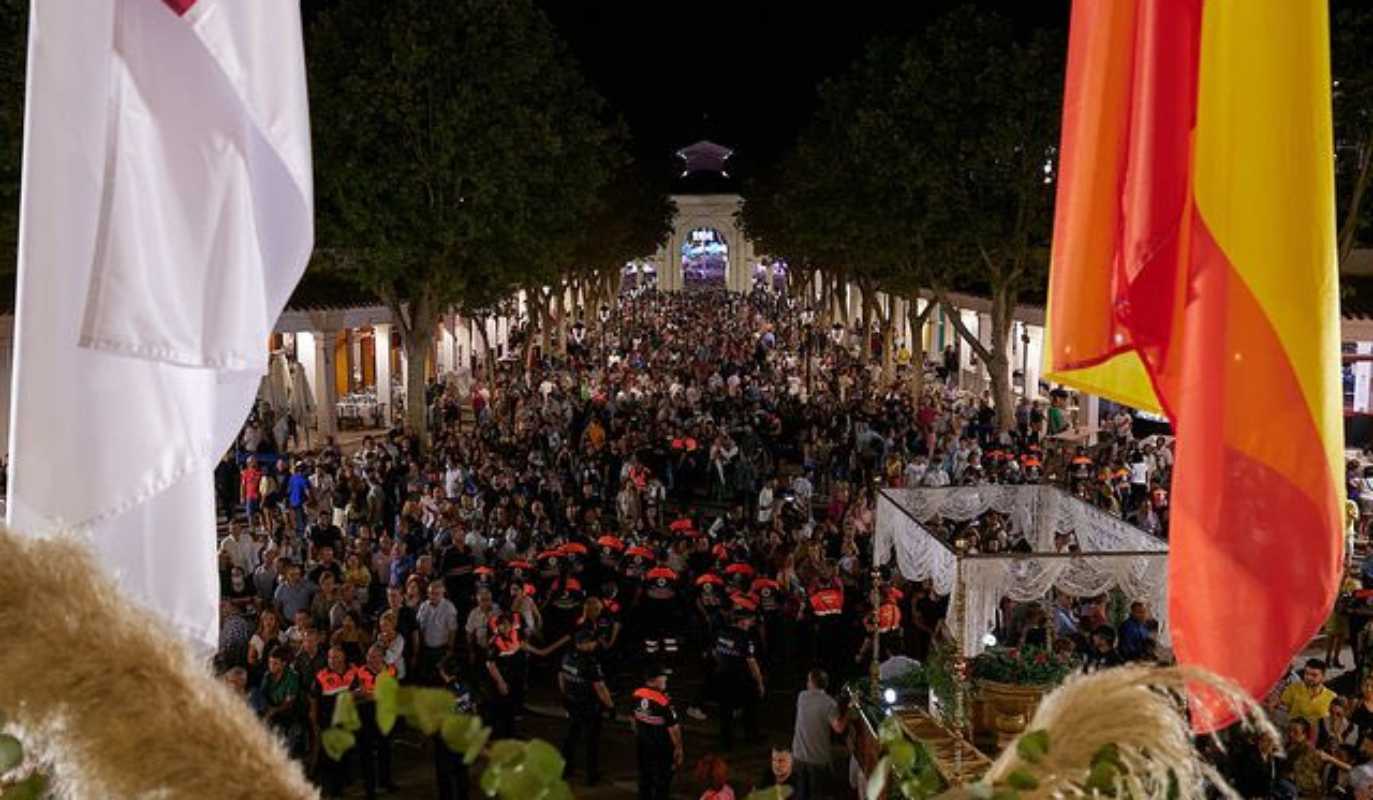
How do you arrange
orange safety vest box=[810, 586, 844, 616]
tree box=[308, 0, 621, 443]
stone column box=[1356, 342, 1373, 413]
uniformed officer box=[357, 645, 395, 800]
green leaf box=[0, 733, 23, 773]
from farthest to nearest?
stone column box=[1356, 342, 1373, 413]
tree box=[308, 0, 621, 443]
orange safety vest box=[810, 586, 844, 616]
uniformed officer box=[357, 645, 395, 800]
green leaf box=[0, 733, 23, 773]

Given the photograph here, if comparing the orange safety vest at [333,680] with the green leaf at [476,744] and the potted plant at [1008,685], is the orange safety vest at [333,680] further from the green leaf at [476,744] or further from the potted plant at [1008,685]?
the green leaf at [476,744]

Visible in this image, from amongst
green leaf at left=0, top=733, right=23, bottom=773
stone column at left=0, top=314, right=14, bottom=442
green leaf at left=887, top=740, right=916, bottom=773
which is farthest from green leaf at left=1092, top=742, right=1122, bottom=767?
stone column at left=0, top=314, right=14, bottom=442

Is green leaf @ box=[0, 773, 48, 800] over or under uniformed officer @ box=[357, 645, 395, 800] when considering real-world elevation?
over

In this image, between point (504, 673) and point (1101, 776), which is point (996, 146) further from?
point (1101, 776)

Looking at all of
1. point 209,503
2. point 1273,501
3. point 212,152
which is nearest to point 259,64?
point 212,152

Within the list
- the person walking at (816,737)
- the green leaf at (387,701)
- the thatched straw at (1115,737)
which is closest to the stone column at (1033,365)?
the person walking at (816,737)

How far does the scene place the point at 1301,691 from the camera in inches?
419

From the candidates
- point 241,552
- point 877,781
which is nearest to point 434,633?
point 241,552

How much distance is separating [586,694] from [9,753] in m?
9.94

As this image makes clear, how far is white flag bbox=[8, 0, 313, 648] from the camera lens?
10.0 ft

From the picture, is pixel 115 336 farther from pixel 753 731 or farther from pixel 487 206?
pixel 487 206

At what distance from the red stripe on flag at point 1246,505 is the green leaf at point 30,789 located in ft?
9.39

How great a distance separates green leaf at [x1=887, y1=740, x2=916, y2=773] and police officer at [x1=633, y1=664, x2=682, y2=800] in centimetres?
864

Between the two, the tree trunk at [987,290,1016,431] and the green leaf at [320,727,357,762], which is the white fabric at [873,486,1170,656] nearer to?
the green leaf at [320,727,357,762]
